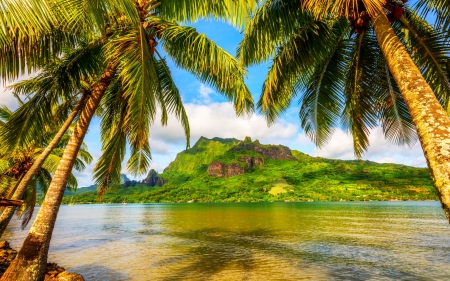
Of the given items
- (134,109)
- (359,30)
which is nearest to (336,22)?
(359,30)

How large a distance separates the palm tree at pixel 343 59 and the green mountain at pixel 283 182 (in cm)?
10814

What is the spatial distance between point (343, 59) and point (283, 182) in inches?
5619

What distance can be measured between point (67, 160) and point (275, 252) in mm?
13589

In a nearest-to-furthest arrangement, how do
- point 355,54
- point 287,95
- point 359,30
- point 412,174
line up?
point 359,30, point 355,54, point 287,95, point 412,174

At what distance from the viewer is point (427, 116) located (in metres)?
3.26

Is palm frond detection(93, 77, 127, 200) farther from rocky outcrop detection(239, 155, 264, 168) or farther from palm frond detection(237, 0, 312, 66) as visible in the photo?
rocky outcrop detection(239, 155, 264, 168)

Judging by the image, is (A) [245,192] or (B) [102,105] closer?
(B) [102,105]

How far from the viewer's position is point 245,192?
455 feet

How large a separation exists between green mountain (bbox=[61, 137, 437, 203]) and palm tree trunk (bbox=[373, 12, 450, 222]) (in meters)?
112

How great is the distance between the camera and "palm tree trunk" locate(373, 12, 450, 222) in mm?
2875

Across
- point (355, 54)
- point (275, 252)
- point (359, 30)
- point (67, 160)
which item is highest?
point (355, 54)

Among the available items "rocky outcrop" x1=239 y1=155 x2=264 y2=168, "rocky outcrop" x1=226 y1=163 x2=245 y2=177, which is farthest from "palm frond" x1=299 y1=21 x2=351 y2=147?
"rocky outcrop" x1=239 y1=155 x2=264 y2=168

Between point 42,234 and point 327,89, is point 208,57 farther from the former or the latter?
point 42,234

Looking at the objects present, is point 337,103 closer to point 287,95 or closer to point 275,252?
point 287,95
